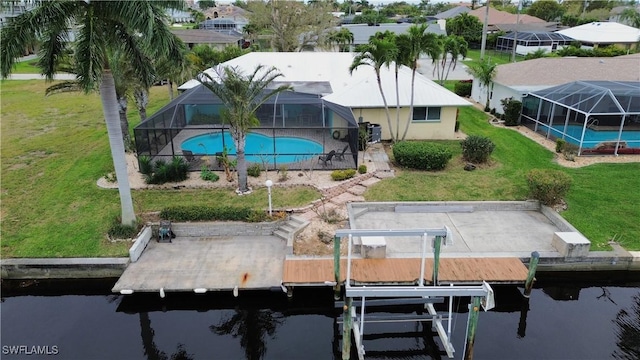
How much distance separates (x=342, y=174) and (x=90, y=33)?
32.5 feet

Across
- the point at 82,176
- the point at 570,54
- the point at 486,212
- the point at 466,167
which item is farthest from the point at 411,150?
the point at 570,54

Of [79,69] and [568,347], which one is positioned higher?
[79,69]

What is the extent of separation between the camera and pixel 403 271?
37.4ft

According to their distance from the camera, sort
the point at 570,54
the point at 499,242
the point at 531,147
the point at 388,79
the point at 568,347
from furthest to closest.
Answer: the point at 570,54
the point at 388,79
the point at 531,147
the point at 499,242
the point at 568,347

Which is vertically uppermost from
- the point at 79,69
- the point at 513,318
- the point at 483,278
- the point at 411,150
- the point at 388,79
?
the point at 79,69

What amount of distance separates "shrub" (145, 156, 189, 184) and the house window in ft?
38.5

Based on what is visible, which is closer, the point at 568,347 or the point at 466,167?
the point at 568,347

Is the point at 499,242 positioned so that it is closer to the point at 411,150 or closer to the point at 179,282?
the point at 411,150

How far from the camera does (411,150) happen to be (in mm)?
18375

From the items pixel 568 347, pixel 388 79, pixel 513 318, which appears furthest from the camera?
pixel 388 79

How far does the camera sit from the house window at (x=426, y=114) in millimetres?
22281

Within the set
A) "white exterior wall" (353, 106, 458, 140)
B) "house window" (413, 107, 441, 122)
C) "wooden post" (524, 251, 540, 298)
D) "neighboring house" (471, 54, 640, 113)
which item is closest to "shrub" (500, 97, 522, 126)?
"neighboring house" (471, 54, 640, 113)

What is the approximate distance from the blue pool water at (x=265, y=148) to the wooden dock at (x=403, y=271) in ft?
25.4

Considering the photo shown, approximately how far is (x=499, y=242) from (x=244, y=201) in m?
8.50
